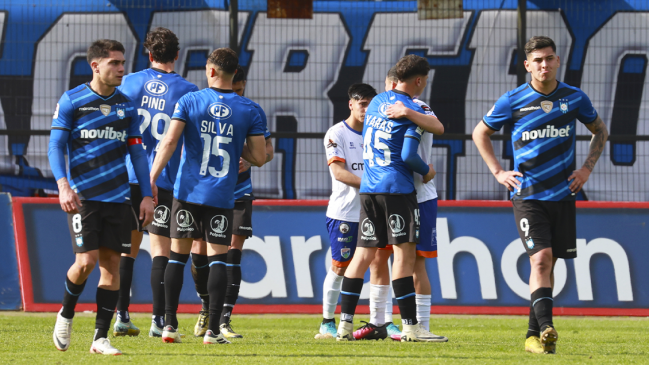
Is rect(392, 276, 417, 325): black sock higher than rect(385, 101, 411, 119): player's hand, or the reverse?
rect(385, 101, 411, 119): player's hand

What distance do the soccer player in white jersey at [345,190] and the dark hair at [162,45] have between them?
1393mm

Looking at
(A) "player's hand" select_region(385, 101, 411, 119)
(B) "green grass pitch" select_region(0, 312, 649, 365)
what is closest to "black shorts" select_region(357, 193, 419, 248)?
(A) "player's hand" select_region(385, 101, 411, 119)

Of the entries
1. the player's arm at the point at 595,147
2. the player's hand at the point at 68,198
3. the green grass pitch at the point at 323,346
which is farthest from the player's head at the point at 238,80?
the player's arm at the point at 595,147

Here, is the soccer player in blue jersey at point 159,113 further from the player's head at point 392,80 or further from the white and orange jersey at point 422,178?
the white and orange jersey at point 422,178

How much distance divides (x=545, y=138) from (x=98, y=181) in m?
2.86

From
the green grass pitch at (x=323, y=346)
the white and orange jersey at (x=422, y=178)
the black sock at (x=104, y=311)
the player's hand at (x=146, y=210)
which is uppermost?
the white and orange jersey at (x=422, y=178)

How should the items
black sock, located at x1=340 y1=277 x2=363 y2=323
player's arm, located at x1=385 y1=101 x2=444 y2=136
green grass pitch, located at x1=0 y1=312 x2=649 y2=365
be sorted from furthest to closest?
black sock, located at x1=340 y1=277 x2=363 y2=323, player's arm, located at x1=385 y1=101 x2=444 y2=136, green grass pitch, located at x1=0 y1=312 x2=649 y2=365

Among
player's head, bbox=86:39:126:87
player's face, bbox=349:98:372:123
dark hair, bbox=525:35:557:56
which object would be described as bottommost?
player's face, bbox=349:98:372:123

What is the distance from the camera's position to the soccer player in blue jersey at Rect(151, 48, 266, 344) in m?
5.38

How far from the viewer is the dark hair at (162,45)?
614 cm

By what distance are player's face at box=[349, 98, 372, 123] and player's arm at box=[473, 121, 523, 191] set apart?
3.94ft

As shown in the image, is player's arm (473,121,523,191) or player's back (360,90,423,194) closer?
player's arm (473,121,523,191)

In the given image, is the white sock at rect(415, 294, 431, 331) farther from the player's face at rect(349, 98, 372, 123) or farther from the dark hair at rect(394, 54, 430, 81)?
the dark hair at rect(394, 54, 430, 81)

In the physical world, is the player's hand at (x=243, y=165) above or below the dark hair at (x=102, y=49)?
below
